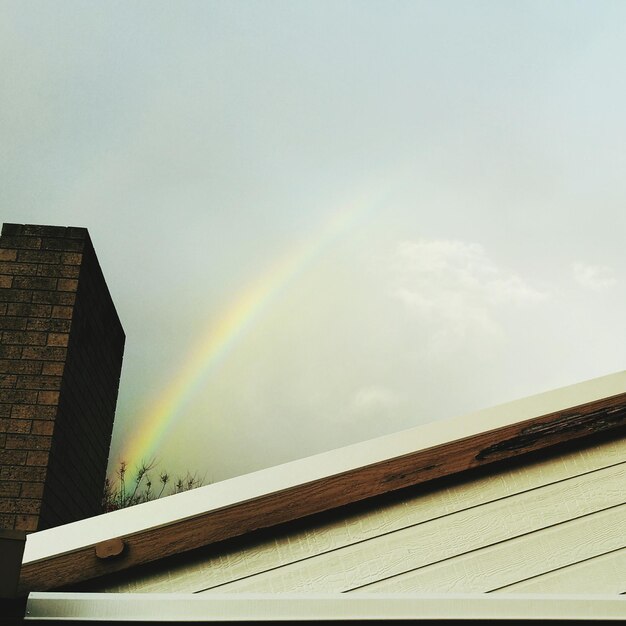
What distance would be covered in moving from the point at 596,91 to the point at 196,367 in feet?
60.3

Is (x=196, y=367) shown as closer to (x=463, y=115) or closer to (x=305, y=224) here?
(x=305, y=224)

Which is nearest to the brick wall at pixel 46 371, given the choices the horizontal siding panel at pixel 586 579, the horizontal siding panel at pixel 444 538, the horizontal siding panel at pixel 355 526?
the horizontal siding panel at pixel 355 526

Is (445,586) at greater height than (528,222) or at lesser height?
lesser

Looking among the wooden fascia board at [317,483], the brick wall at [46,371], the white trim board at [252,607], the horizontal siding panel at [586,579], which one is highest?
the brick wall at [46,371]

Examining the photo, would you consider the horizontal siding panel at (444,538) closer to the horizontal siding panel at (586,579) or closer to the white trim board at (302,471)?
the horizontal siding panel at (586,579)

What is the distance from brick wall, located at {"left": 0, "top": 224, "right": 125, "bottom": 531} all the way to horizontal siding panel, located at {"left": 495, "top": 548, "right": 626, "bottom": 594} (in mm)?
2419

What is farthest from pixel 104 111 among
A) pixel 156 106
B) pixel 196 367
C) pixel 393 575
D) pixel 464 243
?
pixel 393 575

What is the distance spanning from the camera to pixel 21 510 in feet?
10.5

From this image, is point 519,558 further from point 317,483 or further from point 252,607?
point 252,607

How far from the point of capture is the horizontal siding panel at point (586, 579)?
1.90 metres

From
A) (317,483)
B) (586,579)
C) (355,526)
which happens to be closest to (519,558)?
(586,579)

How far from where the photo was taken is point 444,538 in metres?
1.94

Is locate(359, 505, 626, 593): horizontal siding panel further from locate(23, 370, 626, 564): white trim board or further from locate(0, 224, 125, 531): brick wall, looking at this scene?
locate(0, 224, 125, 531): brick wall

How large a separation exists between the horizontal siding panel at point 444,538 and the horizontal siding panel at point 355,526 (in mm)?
22
